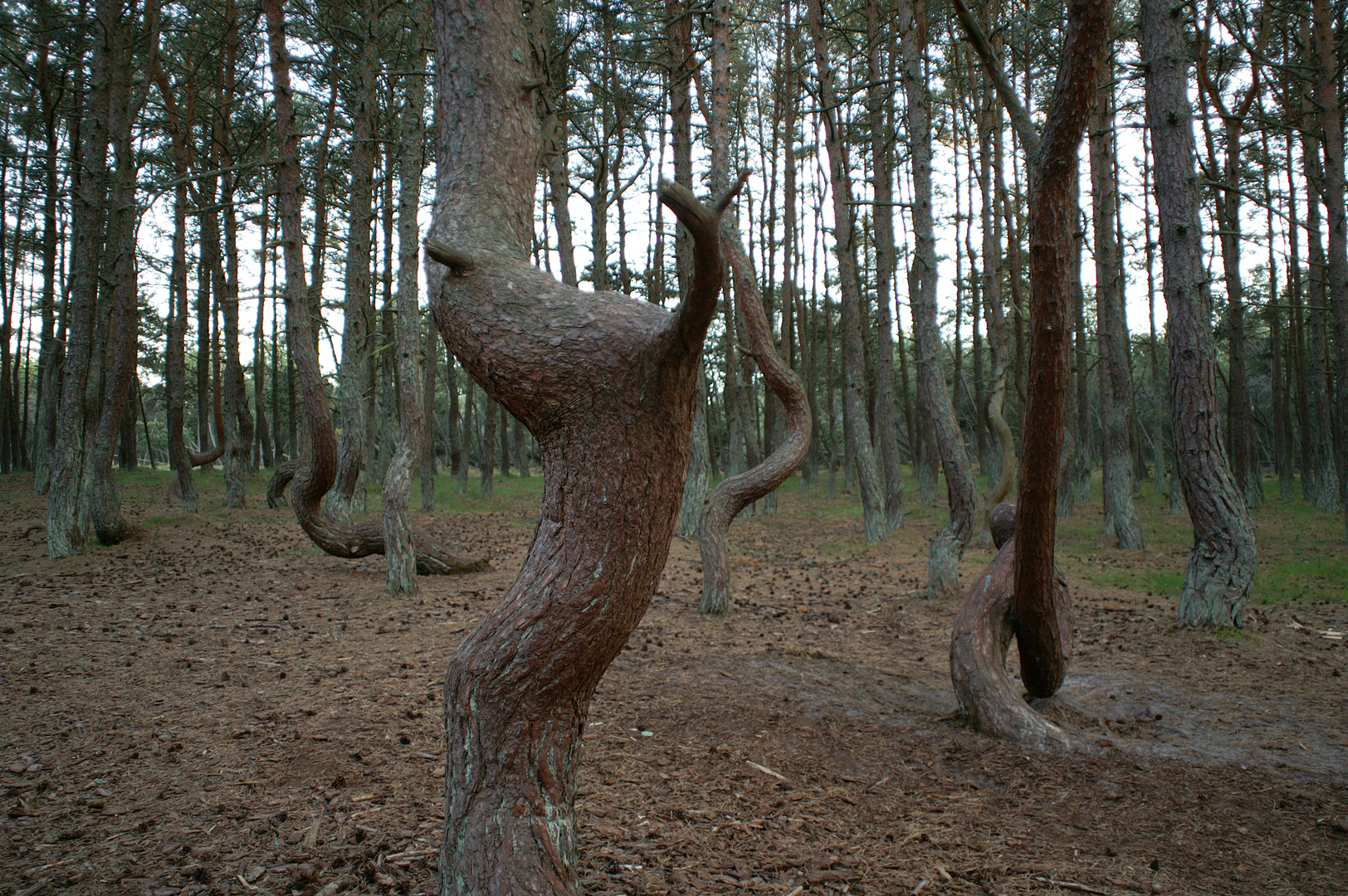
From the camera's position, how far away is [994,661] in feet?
14.7

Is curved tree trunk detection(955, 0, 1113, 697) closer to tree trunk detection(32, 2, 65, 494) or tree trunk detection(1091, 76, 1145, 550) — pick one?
tree trunk detection(1091, 76, 1145, 550)

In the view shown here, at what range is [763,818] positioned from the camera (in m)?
3.27

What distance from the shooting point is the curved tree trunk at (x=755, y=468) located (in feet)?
24.0

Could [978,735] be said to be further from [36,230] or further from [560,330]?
[36,230]

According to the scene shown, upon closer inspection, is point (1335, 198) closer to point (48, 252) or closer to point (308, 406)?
point (308, 406)

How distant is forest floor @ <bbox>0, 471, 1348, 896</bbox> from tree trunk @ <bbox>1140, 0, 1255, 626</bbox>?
53 cm

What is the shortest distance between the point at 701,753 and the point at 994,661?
186 centimetres

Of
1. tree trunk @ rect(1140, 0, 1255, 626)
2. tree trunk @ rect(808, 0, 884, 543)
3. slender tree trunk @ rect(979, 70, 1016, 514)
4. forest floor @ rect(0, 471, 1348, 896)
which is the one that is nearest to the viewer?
forest floor @ rect(0, 471, 1348, 896)

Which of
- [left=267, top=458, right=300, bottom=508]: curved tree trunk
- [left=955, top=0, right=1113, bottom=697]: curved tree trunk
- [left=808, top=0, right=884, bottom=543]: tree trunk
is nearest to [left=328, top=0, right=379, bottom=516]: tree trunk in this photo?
[left=267, top=458, right=300, bottom=508]: curved tree trunk

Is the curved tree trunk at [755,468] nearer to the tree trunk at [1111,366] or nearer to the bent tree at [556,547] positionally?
the bent tree at [556,547]

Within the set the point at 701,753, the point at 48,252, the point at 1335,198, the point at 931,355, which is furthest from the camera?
the point at 48,252

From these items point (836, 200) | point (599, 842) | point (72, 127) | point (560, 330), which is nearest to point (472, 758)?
point (599, 842)

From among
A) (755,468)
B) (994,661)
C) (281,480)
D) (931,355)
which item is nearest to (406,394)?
(755,468)

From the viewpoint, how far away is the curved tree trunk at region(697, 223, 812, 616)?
24.0 ft
